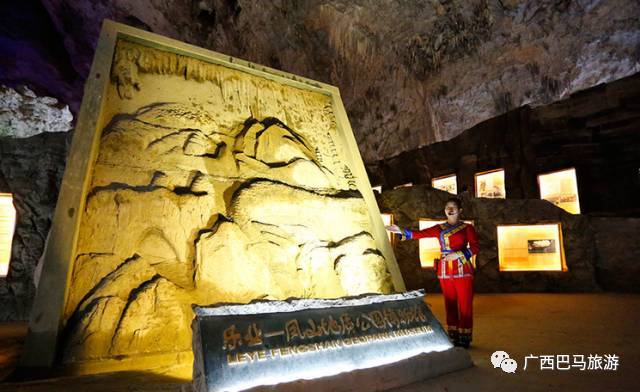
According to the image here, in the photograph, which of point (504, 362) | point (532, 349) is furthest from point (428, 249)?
point (504, 362)

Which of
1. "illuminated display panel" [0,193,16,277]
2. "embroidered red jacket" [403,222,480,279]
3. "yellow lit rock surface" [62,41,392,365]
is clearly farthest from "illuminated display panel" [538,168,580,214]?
"illuminated display panel" [0,193,16,277]

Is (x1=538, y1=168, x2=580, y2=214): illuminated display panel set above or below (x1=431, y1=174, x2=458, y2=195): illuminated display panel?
below

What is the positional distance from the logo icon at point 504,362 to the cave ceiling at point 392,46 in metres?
7.12

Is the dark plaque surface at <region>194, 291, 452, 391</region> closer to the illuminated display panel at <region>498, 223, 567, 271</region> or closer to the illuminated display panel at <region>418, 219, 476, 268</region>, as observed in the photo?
the illuminated display panel at <region>418, 219, 476, 268</region>

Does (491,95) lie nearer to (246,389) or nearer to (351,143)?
(351,143)

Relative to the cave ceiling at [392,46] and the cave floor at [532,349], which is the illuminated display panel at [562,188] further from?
the cave floor at [532,349]

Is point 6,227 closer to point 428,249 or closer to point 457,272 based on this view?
point 457,272

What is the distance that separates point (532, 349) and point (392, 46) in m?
8.11

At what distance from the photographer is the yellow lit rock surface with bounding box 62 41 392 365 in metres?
2.56

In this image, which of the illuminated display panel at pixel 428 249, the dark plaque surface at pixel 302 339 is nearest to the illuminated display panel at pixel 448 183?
the illuminated display panel at pixel 428 249

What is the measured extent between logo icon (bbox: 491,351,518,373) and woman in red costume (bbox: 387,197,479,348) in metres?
0.34

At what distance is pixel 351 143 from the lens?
4.47m

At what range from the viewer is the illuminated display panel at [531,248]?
823cm

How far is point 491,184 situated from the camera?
14.9 meters
